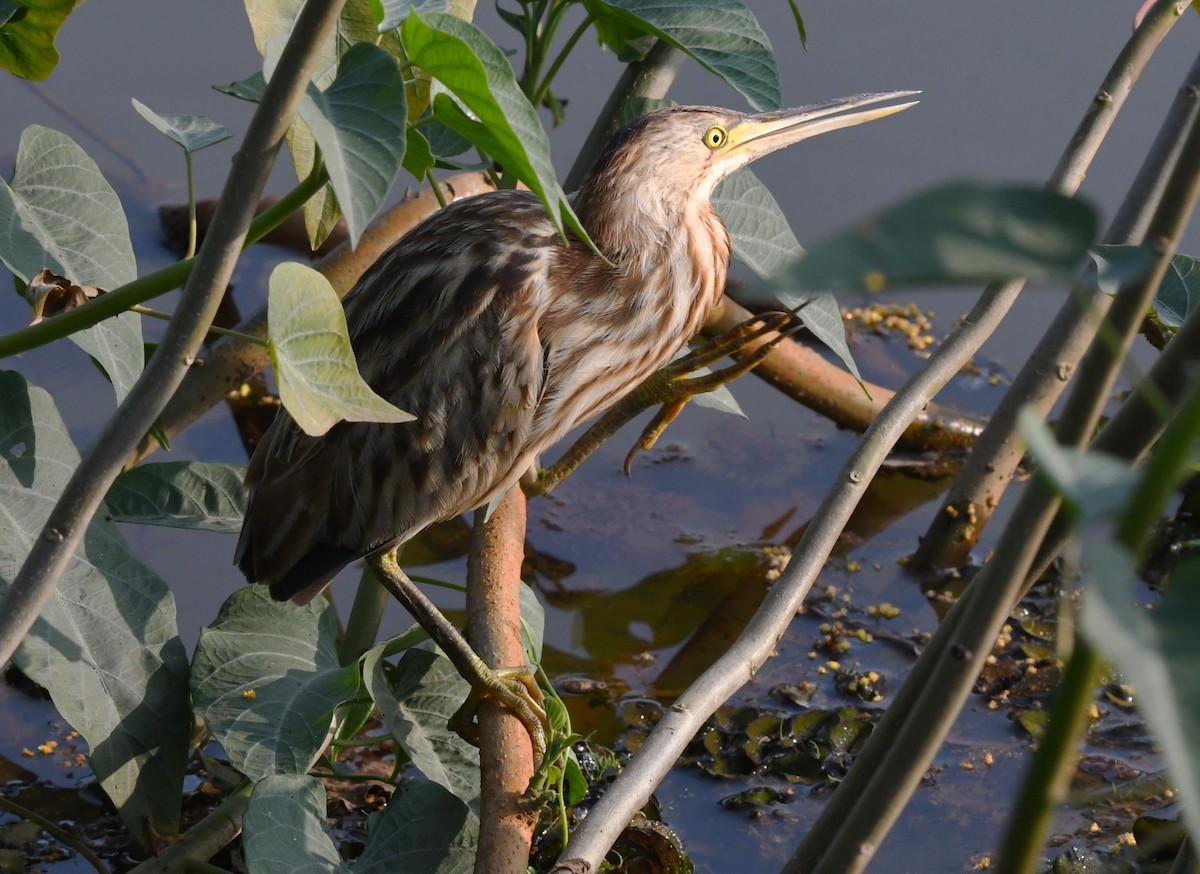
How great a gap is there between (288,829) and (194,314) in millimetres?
728

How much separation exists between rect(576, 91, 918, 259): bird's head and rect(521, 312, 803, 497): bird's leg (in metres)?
0.18

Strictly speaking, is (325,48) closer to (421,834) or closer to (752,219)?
(421,834)

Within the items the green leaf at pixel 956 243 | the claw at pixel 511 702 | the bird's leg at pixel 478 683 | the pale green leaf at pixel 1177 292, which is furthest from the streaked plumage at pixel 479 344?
the green leaf at pixel 956 243

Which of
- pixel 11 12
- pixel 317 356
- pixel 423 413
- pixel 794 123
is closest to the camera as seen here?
pixel 317 356

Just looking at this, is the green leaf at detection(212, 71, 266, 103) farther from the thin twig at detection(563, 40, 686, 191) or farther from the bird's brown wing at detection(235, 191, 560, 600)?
the thin twig at detection(563, 40, 686, 191)

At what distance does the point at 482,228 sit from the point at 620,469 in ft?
3.98

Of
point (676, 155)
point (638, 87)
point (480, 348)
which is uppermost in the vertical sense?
point (638, 87)

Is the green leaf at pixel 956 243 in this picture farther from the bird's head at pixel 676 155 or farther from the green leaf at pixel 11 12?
the bird's head at pixel 676 155

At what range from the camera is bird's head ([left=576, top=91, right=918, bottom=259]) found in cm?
170

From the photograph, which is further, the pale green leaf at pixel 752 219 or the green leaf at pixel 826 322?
the pale green leaf at pixel 752 219

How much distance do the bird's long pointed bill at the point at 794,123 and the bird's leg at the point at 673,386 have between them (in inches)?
10.0

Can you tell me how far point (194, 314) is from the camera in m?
0.82

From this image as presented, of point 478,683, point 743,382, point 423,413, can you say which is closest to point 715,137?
point 423,413

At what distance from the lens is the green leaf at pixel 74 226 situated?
4.46 feet
